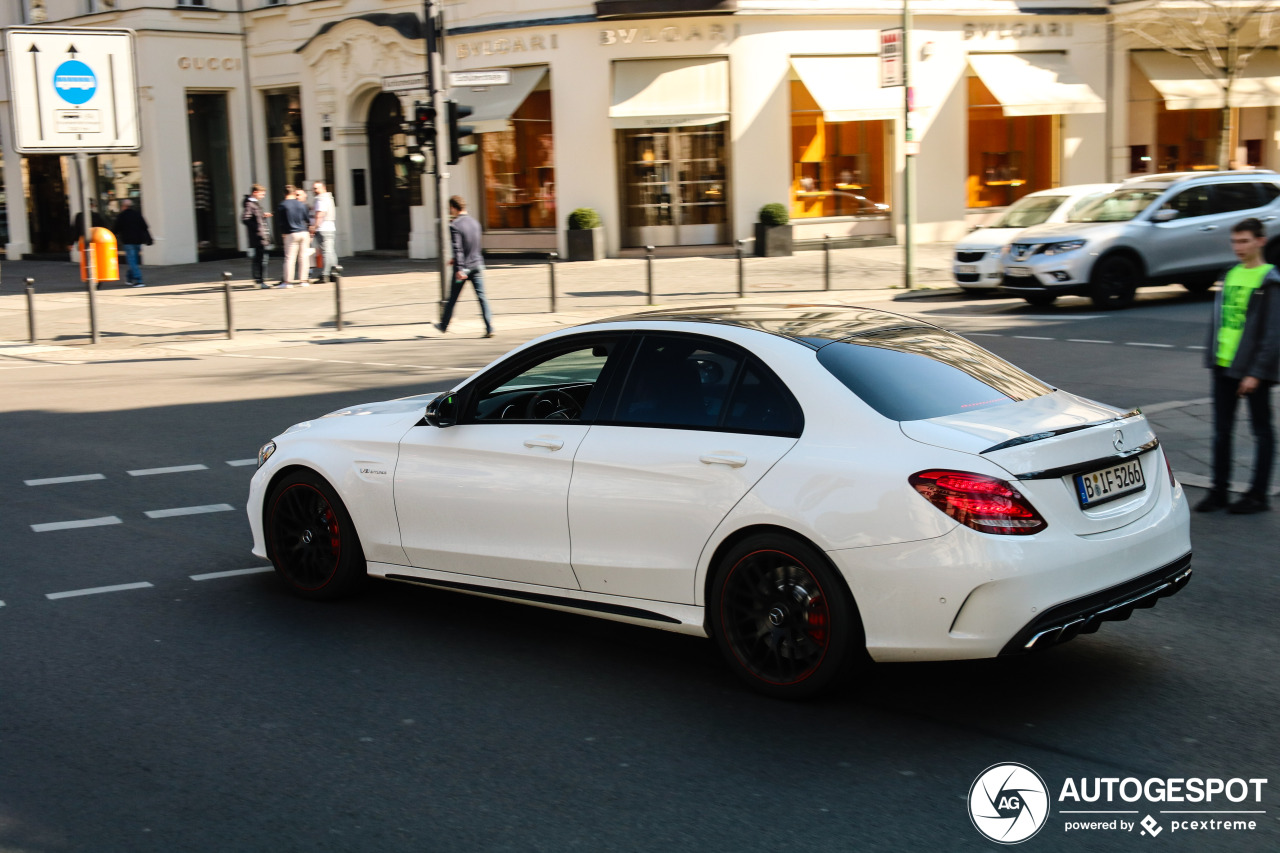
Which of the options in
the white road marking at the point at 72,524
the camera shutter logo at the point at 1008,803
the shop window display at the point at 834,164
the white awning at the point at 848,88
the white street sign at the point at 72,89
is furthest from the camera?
the shop window display at the point at 834,164

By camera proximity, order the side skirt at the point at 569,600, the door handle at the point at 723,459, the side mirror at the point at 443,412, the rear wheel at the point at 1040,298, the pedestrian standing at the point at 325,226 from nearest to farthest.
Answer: the door handle at the point at 723,459 < the side skirt at the point at 569,600 < the side mirror at the point at 443,412 < the rear wheel at the point at 1040,298 < the pedestrian standing at the point at 325,226

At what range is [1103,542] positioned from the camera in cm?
489

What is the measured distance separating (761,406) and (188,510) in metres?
4.88

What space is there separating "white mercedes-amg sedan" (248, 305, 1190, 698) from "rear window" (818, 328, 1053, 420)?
0.01 meters

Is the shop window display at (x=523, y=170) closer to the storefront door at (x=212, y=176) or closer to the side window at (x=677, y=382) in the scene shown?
the storefront door at (x=212, y=176)

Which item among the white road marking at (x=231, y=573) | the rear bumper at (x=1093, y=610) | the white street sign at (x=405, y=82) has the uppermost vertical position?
the white street sign at (x=405, y=82)

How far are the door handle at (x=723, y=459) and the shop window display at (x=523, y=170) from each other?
83.7ft

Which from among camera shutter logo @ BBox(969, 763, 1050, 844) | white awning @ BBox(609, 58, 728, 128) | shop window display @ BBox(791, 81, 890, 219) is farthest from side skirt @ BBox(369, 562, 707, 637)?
shop window display @ BBox(791, 81, 890, 219)

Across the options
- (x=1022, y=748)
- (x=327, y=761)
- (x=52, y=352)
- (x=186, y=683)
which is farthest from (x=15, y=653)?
(x=52, y=352)

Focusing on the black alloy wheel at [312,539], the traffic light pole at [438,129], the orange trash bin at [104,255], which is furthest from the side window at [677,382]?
the orange trash bin at [104,255]

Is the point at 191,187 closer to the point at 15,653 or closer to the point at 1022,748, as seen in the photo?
the point at 15,653

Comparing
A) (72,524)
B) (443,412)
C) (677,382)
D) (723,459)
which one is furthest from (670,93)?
(723,459)

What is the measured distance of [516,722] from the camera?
5031 mm

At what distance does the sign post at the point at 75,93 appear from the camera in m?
19.8
